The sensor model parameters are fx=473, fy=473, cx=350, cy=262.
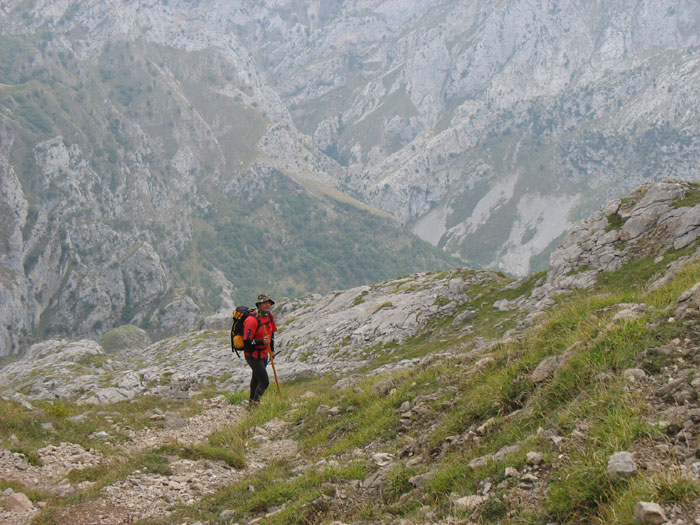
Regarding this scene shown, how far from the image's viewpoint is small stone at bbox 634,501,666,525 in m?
3.91

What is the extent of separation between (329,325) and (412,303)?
9.64 metres

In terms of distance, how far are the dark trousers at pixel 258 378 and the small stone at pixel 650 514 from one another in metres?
13.5

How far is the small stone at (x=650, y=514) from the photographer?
154 inches

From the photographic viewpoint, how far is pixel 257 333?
15.8 m

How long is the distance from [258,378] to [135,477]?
704 cm

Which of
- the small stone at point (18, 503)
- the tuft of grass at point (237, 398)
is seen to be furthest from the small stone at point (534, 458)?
the tuft of grass at point (237, 398)

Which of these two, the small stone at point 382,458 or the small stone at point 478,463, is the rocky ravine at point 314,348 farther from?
the small stone at point 478,463

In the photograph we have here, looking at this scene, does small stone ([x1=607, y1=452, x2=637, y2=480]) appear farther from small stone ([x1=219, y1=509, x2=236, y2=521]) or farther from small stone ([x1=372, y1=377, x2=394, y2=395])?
small stone ([x1=372, y1=377, x2=394, y2=395])

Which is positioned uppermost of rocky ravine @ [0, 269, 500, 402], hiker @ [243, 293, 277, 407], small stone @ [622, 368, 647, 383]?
hiker @ [243, 293, 277, 407]

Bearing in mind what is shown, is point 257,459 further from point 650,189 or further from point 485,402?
point 650,189

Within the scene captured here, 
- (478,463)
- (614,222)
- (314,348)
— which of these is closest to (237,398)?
(478,463)

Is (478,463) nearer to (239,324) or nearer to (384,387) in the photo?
(384,387)

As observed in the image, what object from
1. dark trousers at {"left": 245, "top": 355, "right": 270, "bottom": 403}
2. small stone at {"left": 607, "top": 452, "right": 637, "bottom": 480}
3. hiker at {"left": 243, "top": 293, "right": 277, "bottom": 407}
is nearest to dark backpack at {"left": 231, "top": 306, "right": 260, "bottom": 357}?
hiker at {"left": 243, "top": 293, "right": 277, "bottom": 407}

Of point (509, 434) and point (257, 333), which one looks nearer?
point (509, 434)
